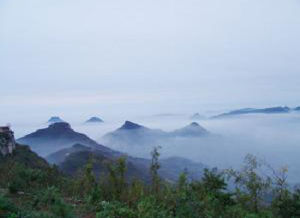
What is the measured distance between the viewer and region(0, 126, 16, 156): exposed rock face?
45.9m

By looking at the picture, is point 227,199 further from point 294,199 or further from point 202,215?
A: point 202,215

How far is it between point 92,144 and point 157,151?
487 ft

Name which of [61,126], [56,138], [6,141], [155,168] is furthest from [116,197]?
[61,126]

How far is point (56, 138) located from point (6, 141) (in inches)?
4333

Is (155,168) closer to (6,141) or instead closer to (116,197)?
(116,197)

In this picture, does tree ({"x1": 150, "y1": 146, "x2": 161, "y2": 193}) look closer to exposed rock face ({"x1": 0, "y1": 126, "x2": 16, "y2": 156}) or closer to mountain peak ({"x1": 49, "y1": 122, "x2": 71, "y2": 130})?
exposed rock face ({"x1": 0, "y1": 126, "x2": 16, "y2": 156})

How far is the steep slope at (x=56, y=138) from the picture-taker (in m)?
147

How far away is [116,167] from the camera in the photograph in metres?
10.1

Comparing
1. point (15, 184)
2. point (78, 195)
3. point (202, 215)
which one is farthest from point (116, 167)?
point (202, 215)

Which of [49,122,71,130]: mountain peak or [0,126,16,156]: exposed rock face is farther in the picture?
[49,122,71,130]: mountain peak

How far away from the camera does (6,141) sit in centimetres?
4688

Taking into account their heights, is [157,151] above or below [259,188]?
above

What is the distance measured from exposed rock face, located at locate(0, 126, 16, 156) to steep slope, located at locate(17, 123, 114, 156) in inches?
3784

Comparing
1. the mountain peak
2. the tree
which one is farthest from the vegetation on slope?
the mountain peak
